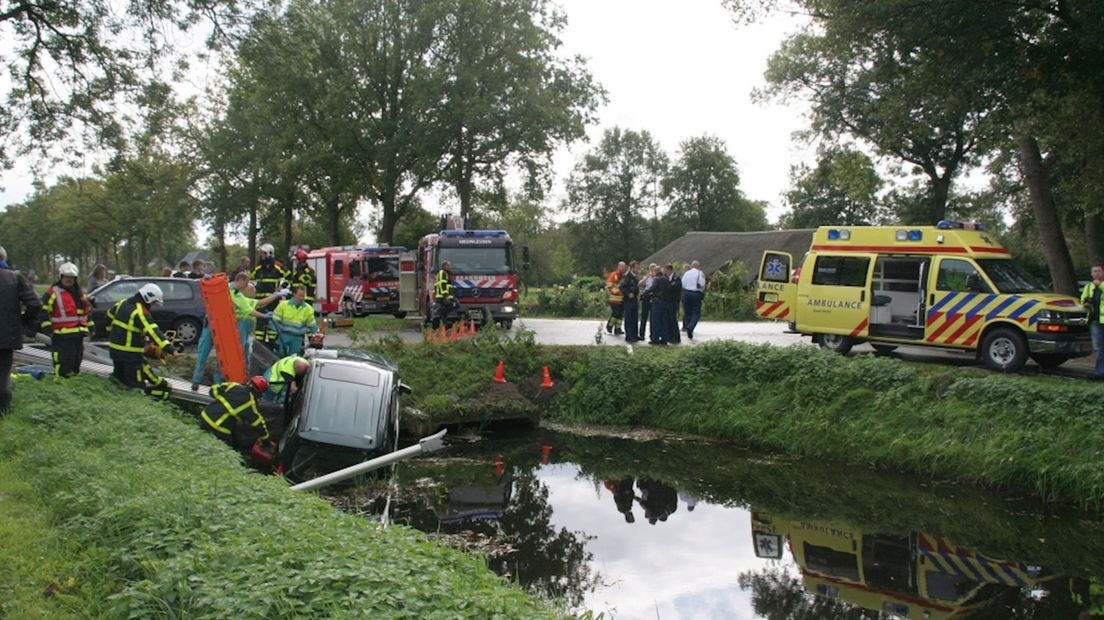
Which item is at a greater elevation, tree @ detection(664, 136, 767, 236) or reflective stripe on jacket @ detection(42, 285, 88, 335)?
tree @ detection(664, 136, 767, 236)

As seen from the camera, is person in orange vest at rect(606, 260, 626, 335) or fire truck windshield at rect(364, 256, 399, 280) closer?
person in orange vest at rect(606, 260, 626, 335)

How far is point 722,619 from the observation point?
773 centimetres

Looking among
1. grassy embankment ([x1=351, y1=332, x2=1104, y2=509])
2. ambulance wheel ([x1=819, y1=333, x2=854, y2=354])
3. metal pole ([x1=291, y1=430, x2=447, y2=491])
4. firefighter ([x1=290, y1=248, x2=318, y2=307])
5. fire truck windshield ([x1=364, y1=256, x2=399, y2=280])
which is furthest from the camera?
fire truck windshield ([x1=364, y1=256, x2=399, y2=280])

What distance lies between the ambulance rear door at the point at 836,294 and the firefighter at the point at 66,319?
12.1m

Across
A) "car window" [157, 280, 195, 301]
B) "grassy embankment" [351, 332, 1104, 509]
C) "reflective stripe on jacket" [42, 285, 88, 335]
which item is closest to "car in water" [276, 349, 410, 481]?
"reflective stripe on jacket" [42, 285, 88, 335]

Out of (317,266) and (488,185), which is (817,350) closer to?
(317,266)

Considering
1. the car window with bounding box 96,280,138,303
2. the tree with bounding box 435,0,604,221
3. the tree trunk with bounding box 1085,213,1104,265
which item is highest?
the tree with bounding box 435,0,604,221

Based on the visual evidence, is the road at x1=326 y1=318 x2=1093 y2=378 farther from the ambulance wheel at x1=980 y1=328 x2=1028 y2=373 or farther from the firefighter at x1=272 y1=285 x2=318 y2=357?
the firefighter at x1=272 y1=285 x2=318 y2=357

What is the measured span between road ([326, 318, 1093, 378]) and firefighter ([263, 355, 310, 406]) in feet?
23.5

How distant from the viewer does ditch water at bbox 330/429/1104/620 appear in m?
8.17

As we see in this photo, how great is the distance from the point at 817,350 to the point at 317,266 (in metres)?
24.0

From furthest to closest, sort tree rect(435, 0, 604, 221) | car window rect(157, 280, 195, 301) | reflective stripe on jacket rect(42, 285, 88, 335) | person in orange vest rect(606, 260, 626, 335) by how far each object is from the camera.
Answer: tree rect(435, 0, 604, 221), person in orange vest rect(606, 260, 626, 335), car window rect(157, 280, 195, 301), reflective stripe on jacket rect(42, 285, 88, 335)

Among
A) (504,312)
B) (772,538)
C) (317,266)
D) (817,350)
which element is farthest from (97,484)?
(317,266)

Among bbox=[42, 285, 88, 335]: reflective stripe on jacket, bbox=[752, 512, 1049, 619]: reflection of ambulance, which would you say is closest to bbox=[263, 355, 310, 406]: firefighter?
bbox=[42, 285, 88, 335]: reflective stripe on jacket
